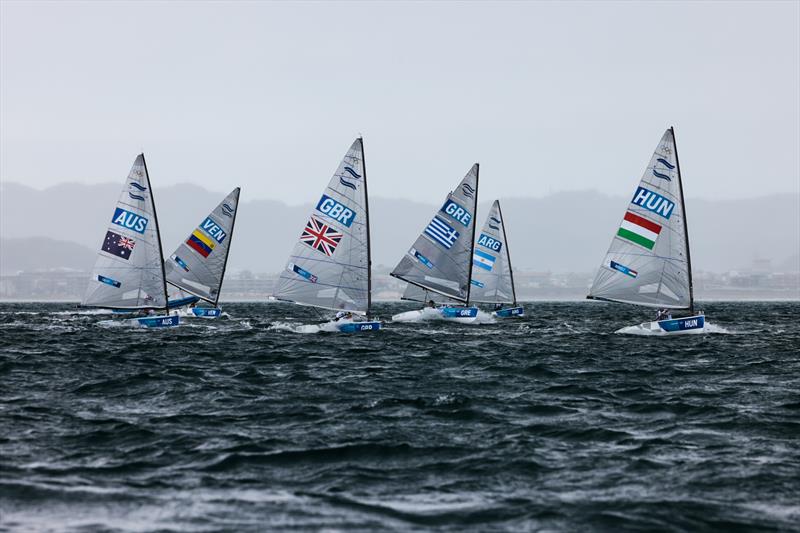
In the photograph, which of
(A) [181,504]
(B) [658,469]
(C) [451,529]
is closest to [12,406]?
(A) [181,504]

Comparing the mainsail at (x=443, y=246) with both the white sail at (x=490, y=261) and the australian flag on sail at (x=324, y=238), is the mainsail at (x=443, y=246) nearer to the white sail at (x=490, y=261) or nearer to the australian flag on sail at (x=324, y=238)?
the australian flag on sail at (x=324, y=238)

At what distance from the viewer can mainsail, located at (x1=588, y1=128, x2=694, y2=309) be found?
4425 cm

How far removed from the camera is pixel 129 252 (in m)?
47.0

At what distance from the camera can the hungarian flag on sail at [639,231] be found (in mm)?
44406

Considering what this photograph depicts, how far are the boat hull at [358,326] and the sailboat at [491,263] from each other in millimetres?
24979

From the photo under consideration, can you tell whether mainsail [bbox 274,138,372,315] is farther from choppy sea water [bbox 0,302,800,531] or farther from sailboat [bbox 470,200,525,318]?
sailboat [bbox 470,200,525,318]

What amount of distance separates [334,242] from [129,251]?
40.0ft

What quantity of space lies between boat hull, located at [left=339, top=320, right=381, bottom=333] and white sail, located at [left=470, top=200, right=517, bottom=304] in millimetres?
24979

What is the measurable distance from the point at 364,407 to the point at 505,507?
855 centimetres

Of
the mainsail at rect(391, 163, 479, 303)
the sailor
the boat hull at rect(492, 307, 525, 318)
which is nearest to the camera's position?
the sailor

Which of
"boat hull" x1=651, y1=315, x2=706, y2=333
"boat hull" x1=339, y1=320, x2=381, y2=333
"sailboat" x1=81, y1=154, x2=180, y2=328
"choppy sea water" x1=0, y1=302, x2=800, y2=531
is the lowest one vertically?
"choppy sea water" x1=0, y1=302, x2=800, y2=531

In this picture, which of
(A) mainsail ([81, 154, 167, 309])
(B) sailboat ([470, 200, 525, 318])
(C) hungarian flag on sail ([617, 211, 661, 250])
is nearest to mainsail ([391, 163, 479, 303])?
(C) hungarian flag on sail ([617, 211, 661, 250])

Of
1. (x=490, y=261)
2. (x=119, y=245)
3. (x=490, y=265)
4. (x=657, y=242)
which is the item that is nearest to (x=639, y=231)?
(x=657, y=242)

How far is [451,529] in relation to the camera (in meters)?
10.2
